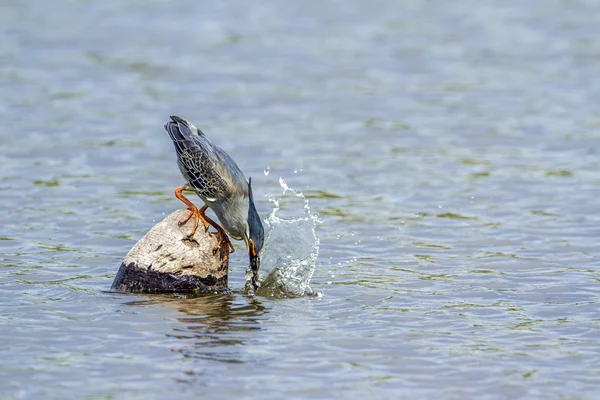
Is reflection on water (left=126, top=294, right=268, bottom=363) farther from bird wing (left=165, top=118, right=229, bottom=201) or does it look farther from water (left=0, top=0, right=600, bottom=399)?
bird wing (left=165, top=118, right=229, bottom=201)

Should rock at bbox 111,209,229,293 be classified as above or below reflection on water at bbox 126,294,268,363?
above

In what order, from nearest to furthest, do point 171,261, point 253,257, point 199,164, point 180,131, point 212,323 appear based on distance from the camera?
point 212,323
point 171,261
point 253,257
point 199,164
point 180,131

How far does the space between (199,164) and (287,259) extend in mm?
1077

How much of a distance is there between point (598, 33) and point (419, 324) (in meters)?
12.2

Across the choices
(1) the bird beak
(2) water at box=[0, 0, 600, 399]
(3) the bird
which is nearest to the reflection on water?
(2) water at box=[0, 0, 600, 399]

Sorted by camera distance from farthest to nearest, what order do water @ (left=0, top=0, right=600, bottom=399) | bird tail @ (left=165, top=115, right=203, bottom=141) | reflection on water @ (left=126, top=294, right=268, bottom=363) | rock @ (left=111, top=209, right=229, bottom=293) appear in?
bird tail @ (left=165, top=115, right=203, bottom=141) < rock @ (left=111, top=209, right=229, bottom=293) < reflection on water @ (left=126, top=294, right=268, bottom=363) < water @ (left=0, top=0, right=600, bottom=399)

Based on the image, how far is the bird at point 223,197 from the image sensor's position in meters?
7.91

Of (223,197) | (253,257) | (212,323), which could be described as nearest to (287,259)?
(253,257)

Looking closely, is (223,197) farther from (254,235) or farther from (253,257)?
(253,257)

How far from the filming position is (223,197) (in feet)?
26.2

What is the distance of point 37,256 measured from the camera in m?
8.93

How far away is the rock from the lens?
7781 millimetres

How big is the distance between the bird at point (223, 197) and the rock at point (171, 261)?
0.23 feet

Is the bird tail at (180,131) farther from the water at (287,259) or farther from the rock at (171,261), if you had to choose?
the water at (287,259)
